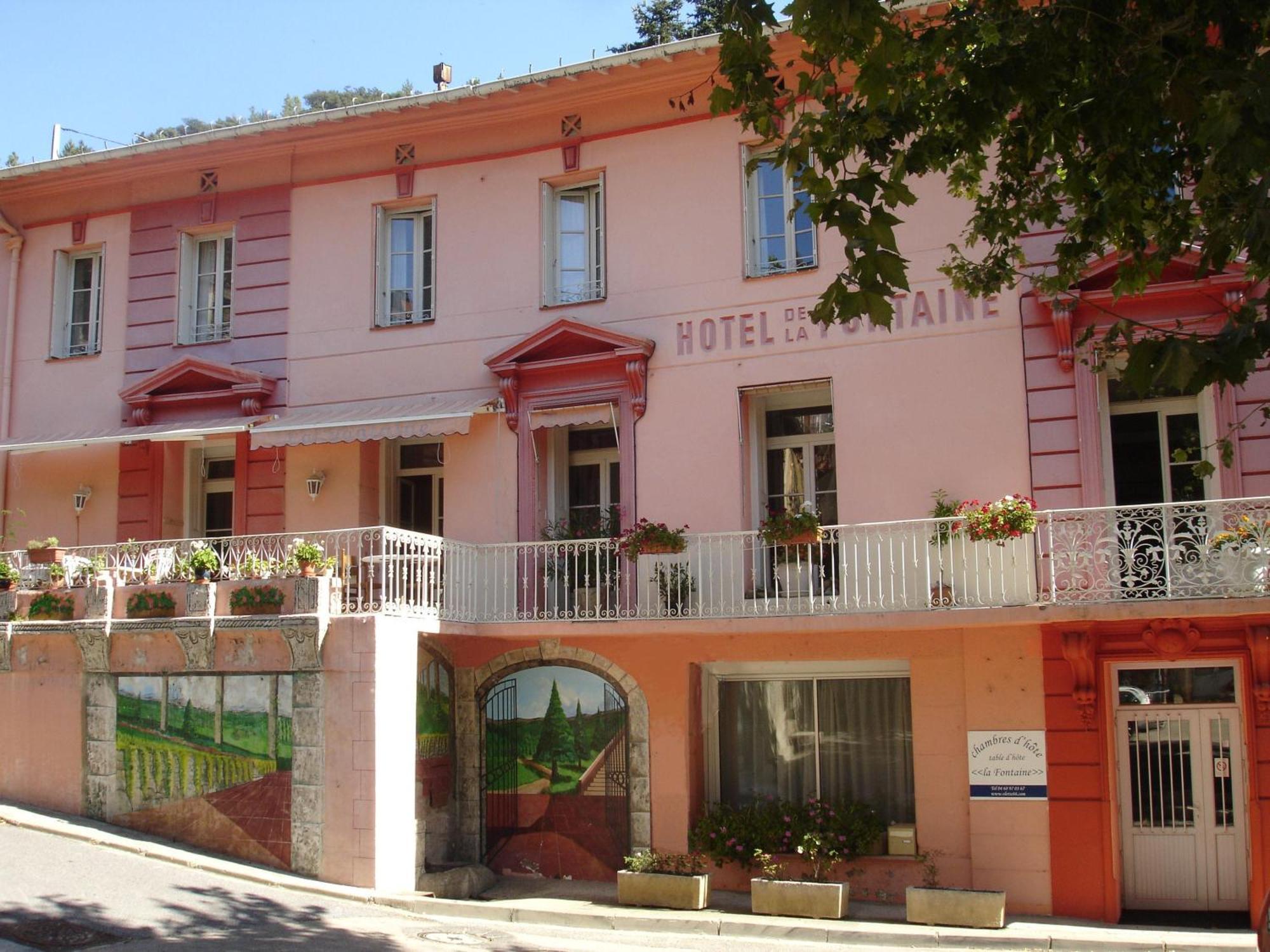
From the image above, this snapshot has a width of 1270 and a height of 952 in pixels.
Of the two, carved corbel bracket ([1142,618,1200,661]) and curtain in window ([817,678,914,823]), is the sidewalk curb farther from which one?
carved corbel bracket ([1142,618,1200,661])

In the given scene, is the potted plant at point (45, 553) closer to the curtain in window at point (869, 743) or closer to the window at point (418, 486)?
the window at point (418, 486)

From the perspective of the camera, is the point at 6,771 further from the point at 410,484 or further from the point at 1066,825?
the point at 1066,825

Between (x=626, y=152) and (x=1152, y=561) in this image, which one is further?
(x=626, y=152)

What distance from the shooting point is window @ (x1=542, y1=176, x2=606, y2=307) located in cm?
1650

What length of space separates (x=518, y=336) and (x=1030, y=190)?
25.3 ft

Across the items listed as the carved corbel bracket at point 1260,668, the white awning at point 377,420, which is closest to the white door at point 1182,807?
the carved corbel bracket at point 1260,668

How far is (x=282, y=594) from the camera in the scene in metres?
14.0

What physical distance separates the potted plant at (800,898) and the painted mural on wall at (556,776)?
2250mm

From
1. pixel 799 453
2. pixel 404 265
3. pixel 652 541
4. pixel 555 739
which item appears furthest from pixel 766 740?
pixel 404 265

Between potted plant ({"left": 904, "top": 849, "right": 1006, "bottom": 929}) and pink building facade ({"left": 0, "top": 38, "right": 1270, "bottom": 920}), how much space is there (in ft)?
3.43

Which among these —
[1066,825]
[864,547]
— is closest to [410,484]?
[864,547]

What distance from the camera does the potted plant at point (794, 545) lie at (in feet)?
45.8

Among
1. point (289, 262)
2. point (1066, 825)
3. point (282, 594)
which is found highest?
point (289, 262)

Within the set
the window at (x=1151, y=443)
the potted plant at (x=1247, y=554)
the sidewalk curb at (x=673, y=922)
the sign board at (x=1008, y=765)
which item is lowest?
the sidewalk curb at (x=673, y=922)
